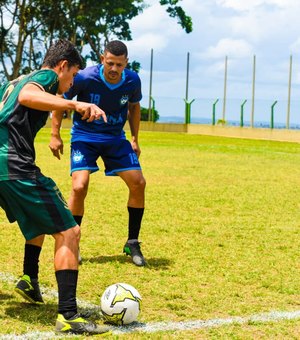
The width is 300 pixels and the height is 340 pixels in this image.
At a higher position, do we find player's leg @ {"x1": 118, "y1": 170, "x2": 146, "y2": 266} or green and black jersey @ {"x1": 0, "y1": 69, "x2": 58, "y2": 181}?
green and black jersey @ {"x1": 0, "y1": 69, "x2": 58, "y2": 181}

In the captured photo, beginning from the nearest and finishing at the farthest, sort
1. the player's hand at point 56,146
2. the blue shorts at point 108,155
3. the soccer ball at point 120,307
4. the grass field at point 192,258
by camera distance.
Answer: the soccer ball at point 120,307
the grass field at point 192,258
the player's hand at point 56,146
the blue shorts at point 108,155

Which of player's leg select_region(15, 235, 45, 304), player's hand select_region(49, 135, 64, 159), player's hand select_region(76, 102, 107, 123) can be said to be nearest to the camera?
player's hand select_region(76, 102, 107, 123)

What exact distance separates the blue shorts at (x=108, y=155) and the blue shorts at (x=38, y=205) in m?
2.27

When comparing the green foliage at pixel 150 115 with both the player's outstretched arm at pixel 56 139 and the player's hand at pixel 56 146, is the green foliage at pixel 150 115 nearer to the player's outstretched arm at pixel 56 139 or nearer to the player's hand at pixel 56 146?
the player's outstretched arm at pixel 56 139

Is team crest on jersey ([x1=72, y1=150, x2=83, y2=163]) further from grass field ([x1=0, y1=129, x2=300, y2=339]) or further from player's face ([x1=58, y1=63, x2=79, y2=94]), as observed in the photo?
player's face ([x1=58, y1=63, x2=79, y2=94])

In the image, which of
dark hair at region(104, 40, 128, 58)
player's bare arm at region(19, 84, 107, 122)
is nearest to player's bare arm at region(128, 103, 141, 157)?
dark hair at region(104, 40, 128, 58)

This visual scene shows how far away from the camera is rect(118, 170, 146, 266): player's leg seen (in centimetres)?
696

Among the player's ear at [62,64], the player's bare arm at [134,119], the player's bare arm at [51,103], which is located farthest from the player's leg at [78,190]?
the player's bare arm at [51,103]

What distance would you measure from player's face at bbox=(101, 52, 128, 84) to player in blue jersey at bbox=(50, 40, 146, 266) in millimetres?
17

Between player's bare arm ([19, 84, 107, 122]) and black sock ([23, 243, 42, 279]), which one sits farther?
black sock ([23, 243, 42, 279])

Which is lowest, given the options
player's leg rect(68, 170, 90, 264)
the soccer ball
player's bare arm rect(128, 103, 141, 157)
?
the soccer ball

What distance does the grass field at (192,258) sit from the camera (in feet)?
16.6

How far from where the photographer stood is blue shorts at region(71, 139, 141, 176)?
278 inches

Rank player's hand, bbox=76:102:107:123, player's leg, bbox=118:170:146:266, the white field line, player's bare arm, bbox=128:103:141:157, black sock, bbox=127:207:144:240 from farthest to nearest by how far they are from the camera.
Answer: player's bare arm, bbox=128:103:141:157
black sock, bbox=127:207:144:240
player's leg, bbox=118:170:146:266
the white field line
player's hand, bbox=76:102:107:123
